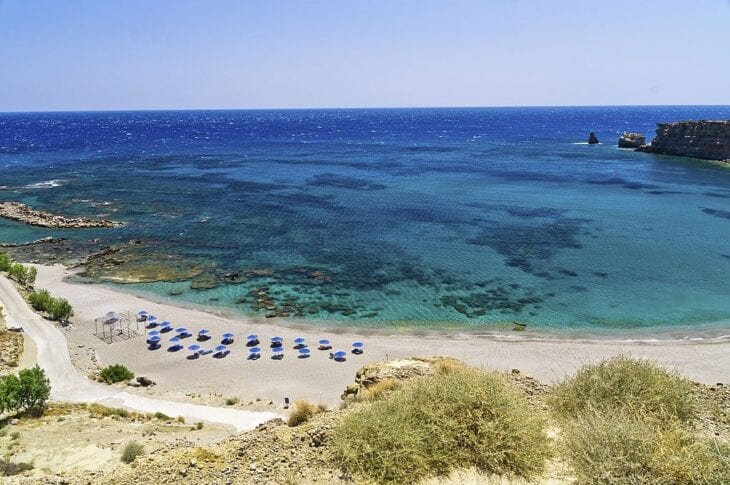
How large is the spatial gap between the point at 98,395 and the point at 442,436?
20275mm

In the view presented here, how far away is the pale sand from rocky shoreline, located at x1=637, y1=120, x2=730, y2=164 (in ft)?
314

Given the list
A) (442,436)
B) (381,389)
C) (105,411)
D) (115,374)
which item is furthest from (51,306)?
(442,436)

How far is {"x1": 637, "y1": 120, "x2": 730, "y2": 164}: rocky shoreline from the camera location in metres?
105

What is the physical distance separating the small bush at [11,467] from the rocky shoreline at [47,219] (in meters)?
48.7

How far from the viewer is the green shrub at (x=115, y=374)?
2633 cm

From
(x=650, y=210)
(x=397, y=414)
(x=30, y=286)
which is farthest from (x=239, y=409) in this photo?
(x=650, y=210)

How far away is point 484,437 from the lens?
12758 millimetres

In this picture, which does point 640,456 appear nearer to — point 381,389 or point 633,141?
point 381,389

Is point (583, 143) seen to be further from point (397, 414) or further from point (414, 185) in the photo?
point (397, 414)

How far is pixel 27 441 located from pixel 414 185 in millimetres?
73653

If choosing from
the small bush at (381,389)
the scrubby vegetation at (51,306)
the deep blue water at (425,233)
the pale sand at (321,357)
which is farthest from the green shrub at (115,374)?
the small bush at (381,389)

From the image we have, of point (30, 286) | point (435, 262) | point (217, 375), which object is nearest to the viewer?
point (217, 375)

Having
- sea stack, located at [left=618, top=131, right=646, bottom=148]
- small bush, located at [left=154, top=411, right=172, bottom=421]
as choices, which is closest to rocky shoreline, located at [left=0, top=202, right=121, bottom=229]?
small bush, located at [left=154, top=411, right=172, bottom=421]

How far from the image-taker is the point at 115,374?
26.6 meters
